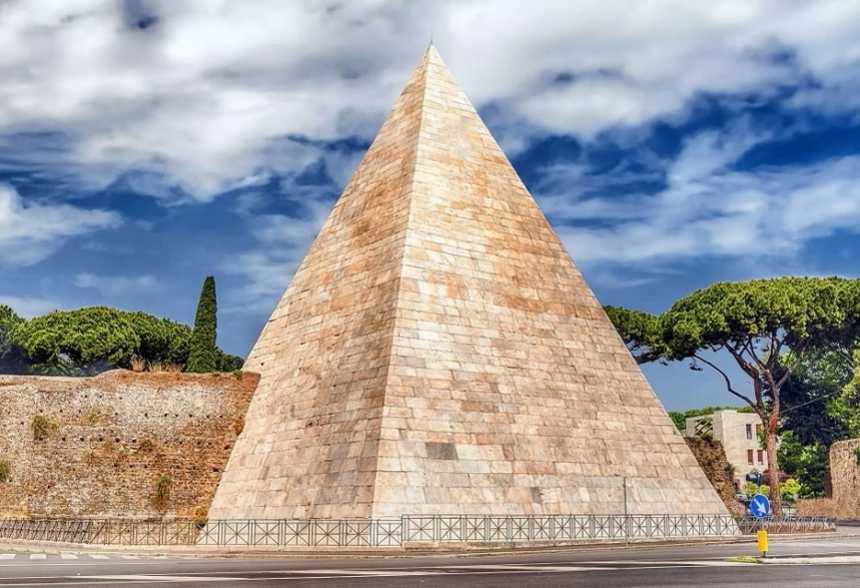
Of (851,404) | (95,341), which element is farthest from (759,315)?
(95,341)

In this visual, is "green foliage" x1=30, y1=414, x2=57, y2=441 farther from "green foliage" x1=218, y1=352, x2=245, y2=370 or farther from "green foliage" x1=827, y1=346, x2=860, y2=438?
"green foliage" x1=827, y1=346, x2=860, y2=438

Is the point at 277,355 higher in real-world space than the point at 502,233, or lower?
lower

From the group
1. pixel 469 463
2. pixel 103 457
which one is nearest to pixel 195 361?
pixel 103 457

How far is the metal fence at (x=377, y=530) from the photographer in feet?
61.6

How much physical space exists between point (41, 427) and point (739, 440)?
5454 centimetres

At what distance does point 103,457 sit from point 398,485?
9891 mm

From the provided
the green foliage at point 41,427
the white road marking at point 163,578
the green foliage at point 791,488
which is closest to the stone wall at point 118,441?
the green foliage at point 41,427

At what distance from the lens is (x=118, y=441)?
25031mm

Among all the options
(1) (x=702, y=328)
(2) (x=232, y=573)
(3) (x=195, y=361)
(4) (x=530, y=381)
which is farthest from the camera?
(1) (x=702, y=328)

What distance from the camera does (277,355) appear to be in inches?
1006

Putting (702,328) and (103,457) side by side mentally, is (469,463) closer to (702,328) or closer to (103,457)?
(103,457)

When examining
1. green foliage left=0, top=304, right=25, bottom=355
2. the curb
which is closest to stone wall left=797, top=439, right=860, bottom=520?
the curb

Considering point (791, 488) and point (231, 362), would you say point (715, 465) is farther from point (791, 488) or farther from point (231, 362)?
point (791, 488)

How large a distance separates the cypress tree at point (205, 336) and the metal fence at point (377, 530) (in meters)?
8.94
